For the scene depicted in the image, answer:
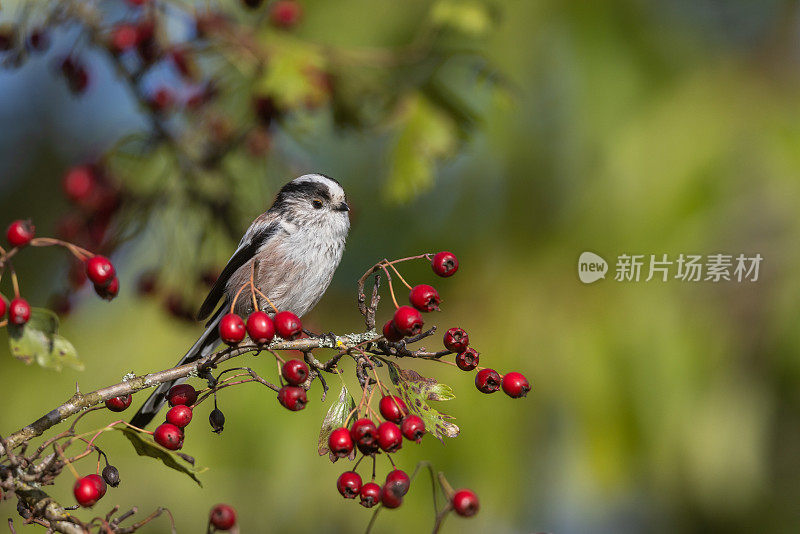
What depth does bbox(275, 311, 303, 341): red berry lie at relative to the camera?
1.92 m

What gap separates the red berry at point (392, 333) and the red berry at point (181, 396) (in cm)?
57

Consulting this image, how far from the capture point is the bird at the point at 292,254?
3.31 m

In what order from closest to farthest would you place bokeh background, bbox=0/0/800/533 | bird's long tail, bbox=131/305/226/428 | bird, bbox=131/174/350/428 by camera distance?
bird's long tail, bbox=131/305/226/428 → bird, bbox=131/174/350/428 → bokeh background, bbox=0/0/800/533

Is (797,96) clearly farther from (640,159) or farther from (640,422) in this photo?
(640,422)

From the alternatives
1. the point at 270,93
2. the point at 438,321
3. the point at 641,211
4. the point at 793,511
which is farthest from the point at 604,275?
the point at 793,511

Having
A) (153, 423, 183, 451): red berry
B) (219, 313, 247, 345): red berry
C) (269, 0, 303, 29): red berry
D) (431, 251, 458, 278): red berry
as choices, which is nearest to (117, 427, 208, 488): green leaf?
(153, 423, 183, 451): red berry

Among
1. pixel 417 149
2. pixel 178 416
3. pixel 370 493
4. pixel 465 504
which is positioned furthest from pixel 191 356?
pixel 465 504

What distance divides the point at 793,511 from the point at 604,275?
3065 millimetres

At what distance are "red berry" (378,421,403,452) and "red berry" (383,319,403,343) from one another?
0.20 metres

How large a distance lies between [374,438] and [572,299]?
2.61m

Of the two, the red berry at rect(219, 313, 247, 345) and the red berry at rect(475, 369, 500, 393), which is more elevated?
the red berry at rect(475, 369, 500, 393)

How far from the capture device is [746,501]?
4164mm

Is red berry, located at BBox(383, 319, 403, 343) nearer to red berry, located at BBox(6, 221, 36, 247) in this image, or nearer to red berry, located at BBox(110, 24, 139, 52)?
red berry, located at BBox(6, 221, 36, 247)

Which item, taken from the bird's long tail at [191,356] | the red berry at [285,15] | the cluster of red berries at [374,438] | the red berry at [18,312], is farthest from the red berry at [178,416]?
the red berry at [285,15]
